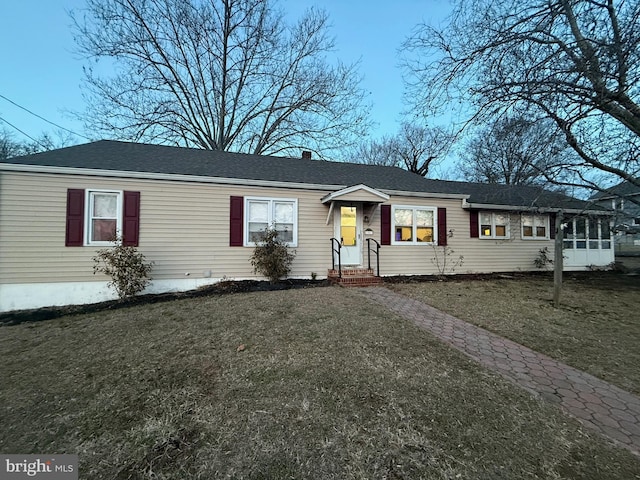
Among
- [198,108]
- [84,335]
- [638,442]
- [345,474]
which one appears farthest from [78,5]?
[638,442]

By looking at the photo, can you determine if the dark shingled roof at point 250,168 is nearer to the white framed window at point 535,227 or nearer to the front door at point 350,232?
the white framed window at point 535,227

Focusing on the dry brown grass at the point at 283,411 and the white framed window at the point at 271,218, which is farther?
the white framed window at the point at 271,218

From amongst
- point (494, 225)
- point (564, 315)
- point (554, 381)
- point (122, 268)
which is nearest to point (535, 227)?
point (494, 225)

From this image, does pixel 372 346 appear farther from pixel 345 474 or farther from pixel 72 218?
pixel 72 218

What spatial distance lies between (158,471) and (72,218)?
24.1 ft

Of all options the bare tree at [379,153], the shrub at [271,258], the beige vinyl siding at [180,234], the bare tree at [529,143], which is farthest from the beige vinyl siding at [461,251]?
the bare tree at [379,153]

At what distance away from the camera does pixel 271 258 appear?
25.1 ft

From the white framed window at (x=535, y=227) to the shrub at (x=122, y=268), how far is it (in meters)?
13.2

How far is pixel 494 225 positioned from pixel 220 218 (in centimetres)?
985

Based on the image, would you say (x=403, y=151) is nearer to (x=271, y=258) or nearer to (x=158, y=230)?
(x=271, y=258)

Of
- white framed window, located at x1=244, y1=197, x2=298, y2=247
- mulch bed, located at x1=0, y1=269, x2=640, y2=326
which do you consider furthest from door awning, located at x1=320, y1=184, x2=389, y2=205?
mulch bed, located at x1=0, y1=269, x2=640, y2=326

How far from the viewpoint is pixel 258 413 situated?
7.98 ft

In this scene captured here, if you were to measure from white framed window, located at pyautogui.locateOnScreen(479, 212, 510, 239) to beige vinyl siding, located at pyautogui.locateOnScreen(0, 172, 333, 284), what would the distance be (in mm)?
6022

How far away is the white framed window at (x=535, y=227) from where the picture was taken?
1099 cm
